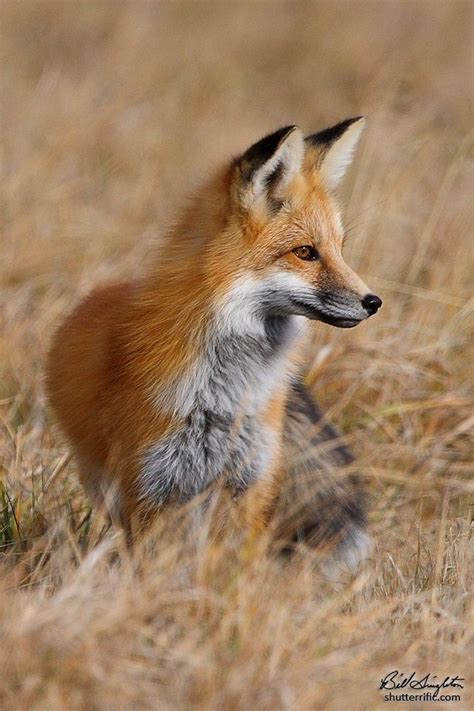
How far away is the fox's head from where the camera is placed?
14.4 feet

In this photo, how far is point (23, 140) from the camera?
941 centimetres

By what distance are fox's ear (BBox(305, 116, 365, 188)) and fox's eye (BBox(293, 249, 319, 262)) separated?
0.50 metres

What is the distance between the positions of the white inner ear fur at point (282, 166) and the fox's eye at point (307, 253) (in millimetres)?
276

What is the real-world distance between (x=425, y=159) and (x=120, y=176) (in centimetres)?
290

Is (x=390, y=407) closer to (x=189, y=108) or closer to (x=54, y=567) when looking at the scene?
(x=54, y=567)

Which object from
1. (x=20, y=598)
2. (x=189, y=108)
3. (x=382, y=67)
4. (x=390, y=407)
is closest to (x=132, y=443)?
(x=20, y=598)

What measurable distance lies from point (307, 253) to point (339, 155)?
70cm

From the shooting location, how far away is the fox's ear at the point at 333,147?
4.79 metres

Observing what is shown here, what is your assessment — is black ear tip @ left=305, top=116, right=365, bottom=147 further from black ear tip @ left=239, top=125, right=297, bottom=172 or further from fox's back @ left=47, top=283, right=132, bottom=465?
fox's back @ left=47, top=283, right=132, bottom=465

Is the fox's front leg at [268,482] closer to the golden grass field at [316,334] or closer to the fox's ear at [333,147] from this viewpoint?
the golden grass field at [316,334]

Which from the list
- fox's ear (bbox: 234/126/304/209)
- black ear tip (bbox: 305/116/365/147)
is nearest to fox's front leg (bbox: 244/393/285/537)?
fox's ear (bbox: 234/126/304/209)

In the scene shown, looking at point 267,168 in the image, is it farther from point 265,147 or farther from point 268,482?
point 268,482

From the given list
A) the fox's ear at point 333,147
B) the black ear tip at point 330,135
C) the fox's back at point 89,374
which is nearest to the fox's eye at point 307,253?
the fox's ear at point 333,147

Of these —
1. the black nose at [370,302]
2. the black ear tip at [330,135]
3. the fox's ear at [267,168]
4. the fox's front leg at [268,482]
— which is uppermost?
the black ear tip at [330,135]
